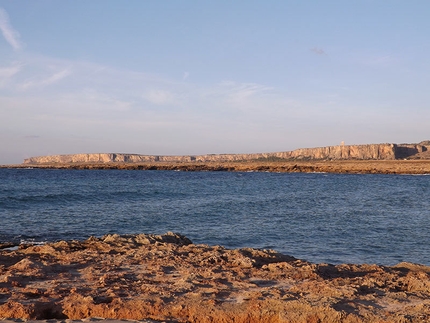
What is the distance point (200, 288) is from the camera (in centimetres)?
825

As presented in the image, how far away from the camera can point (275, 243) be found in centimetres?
1719

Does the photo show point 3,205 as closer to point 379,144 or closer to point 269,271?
point 269,271

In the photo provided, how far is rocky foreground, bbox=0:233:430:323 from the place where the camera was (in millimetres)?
6855

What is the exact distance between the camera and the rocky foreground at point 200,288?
22.5ft

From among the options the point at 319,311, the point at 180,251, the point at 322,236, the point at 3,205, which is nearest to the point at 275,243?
the point at 322,236

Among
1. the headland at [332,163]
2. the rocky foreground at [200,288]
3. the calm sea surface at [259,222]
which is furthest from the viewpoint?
the headland at [332,163]

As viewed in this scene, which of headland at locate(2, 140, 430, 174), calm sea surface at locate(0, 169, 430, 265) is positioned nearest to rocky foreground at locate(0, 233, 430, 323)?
calm sea surface at locate(0, 169, 430, 265)

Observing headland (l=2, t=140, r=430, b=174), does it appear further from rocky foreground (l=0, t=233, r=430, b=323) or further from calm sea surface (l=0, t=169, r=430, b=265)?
rocky foreground (l=0, t=233, r=430, b=323)

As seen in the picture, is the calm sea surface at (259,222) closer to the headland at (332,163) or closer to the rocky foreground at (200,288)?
the rocky foreground at (200,288)

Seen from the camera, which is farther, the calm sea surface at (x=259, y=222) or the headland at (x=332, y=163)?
the headland at (x=332, y=163)

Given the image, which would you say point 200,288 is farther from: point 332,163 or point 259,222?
point 332,163

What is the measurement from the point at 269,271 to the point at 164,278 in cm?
258

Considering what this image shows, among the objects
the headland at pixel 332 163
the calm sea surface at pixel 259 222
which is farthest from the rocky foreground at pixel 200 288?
the headland at pixel 332 163

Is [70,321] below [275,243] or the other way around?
the other way around
